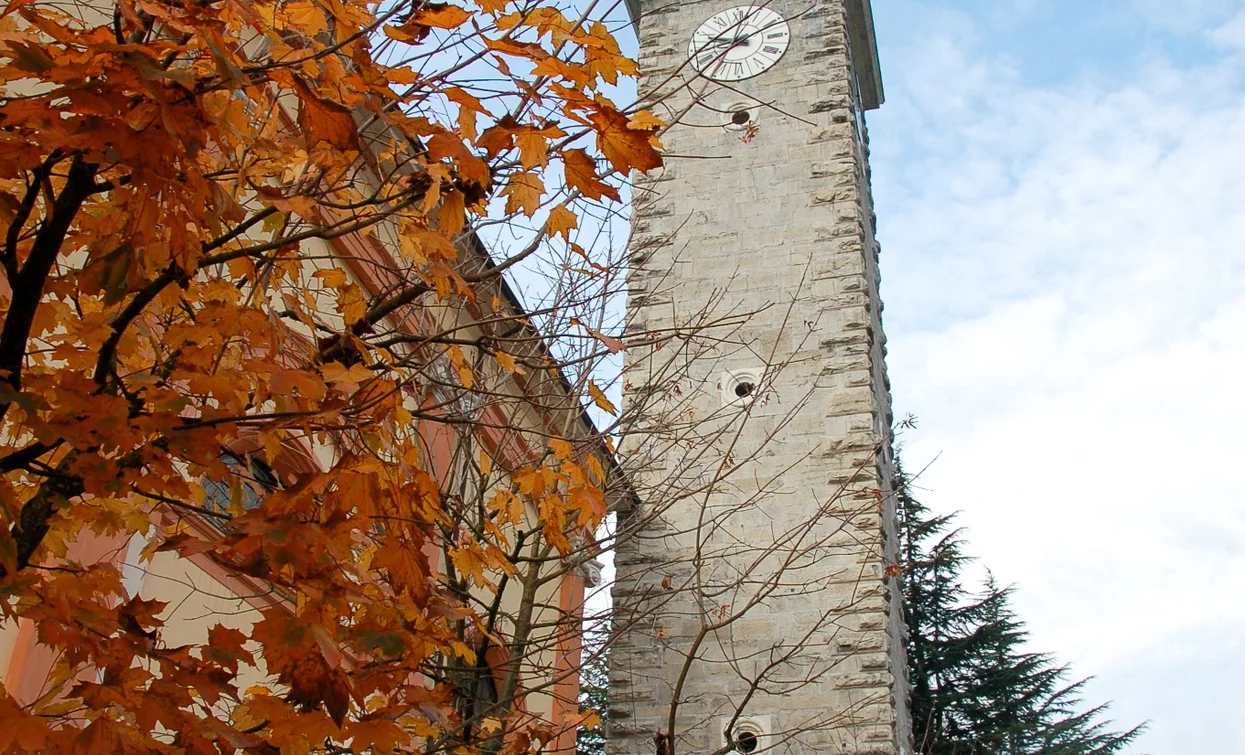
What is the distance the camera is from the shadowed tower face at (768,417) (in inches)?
450

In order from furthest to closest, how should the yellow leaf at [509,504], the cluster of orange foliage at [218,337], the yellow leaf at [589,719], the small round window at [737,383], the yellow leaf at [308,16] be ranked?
the small round window at [737,383] < the yellow leaf at [589,719] < the yellow leaf at [509,504] < the yellow leaf at [308,16] < the cluster of orange foliage at [218,337]

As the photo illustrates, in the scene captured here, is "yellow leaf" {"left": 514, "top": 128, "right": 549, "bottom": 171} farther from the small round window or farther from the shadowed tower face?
the small round window

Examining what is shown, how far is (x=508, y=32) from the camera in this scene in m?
3.80

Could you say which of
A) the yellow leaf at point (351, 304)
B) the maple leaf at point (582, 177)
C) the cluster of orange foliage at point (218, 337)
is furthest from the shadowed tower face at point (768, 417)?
the maple leaf at point (582, 177)

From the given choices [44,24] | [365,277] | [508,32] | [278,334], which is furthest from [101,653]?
[365,277]

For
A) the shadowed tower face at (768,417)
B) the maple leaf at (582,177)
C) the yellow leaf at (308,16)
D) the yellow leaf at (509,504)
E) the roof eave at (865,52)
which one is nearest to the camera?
the maple leaf at (582,177)

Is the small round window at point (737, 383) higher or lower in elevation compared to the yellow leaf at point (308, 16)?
higher

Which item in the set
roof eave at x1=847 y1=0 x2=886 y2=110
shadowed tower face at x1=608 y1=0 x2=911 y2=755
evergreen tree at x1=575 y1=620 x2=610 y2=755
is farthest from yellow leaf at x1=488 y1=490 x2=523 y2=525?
roof eave at x1=847 y1=0 x2=886 y2=110

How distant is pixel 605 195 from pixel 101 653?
74.9 inches

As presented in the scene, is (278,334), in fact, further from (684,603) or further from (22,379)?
(684,603)

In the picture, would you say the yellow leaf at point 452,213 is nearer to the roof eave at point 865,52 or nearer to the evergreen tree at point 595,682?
the evergreen tree at point 595,682

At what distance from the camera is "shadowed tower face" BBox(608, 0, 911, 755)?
11.4 meters

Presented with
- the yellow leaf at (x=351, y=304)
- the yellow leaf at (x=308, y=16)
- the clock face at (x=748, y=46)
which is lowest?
the yellow leaf at (x=351, y=304)

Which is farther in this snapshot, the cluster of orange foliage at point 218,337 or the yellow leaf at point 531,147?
the yellow leaf at point 531,147
